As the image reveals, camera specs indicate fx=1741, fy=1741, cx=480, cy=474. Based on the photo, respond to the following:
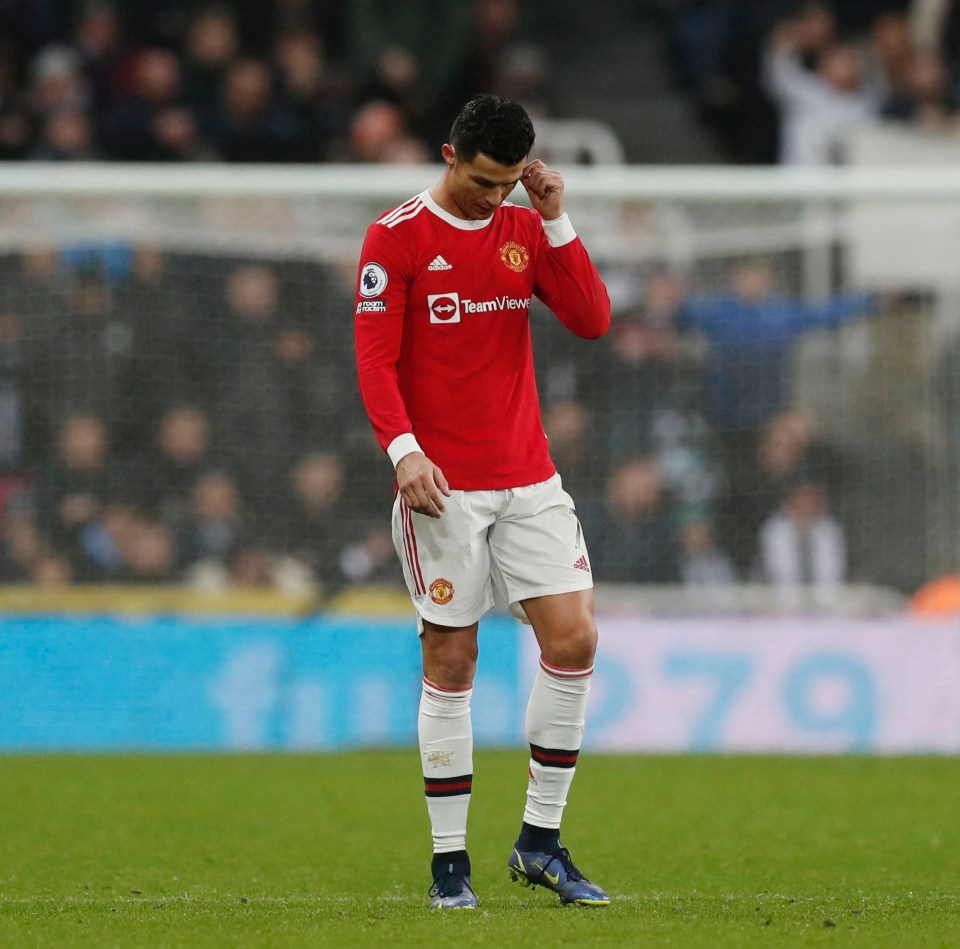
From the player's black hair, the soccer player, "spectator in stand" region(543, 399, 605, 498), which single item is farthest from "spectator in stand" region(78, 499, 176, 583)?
the player's black hair

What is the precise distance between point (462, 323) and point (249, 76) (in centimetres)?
867

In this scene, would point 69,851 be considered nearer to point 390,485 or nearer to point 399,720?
point 399,720

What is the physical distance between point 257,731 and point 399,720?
0.80m

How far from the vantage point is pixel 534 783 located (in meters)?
4.96

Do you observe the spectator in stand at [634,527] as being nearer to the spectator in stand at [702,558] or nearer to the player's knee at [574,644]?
the spectator in stand at [702,558]

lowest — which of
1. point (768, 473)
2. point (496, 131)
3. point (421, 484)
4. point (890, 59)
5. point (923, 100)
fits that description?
point (768, 473)

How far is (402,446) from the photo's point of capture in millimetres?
4707

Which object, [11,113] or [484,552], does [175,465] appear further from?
[484,552]

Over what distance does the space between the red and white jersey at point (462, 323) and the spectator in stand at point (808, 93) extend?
9.00 meters

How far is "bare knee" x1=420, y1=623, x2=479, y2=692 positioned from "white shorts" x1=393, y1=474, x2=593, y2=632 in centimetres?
4

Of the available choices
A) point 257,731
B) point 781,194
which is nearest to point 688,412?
point 781,194

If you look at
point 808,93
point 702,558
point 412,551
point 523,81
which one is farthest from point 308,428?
point 808,93

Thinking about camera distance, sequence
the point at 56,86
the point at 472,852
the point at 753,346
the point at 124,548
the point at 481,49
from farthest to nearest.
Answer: the point at 481,49
the point at 56,86
the point at 753,346
the point at 124,548
the point at 472,852

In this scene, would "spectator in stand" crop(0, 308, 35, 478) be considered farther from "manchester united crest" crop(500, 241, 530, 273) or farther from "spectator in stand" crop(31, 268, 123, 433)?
"manchester united crest" crop(500, 241, 530, 273)
